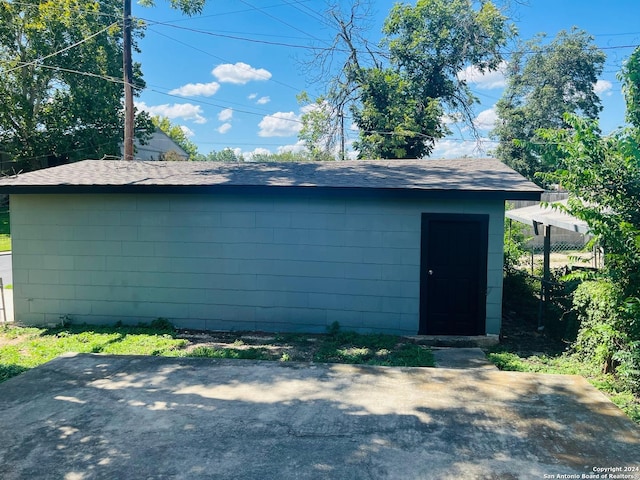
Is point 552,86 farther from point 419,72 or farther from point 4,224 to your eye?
point 4,224

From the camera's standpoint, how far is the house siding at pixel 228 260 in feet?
22.7

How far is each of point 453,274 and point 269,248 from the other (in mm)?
2852

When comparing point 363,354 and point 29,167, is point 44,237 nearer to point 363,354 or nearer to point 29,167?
point 363,354

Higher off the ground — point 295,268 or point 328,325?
point 295,268

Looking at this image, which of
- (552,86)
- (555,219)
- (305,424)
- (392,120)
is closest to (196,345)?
(305,424)

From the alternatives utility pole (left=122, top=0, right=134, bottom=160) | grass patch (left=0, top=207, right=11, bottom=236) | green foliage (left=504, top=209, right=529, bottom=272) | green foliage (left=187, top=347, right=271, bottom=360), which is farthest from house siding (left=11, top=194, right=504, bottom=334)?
grass patch (left=0, top=207, right=11, bottom=236)

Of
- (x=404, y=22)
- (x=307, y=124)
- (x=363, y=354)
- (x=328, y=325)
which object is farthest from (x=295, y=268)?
(x=404, y=22)

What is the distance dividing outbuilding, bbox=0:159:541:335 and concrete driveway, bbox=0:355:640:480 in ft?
6.61

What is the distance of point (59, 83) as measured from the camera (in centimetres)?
2528

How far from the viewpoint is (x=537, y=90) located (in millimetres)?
28047

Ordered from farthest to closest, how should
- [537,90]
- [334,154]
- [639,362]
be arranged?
[537,90], [334,154], [639,362]

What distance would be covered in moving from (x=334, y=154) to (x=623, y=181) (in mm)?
13615

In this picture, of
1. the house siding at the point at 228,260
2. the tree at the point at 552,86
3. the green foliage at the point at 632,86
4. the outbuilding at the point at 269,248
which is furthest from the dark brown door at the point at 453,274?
the tree at the point at 552,86

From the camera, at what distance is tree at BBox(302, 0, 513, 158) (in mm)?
20859
